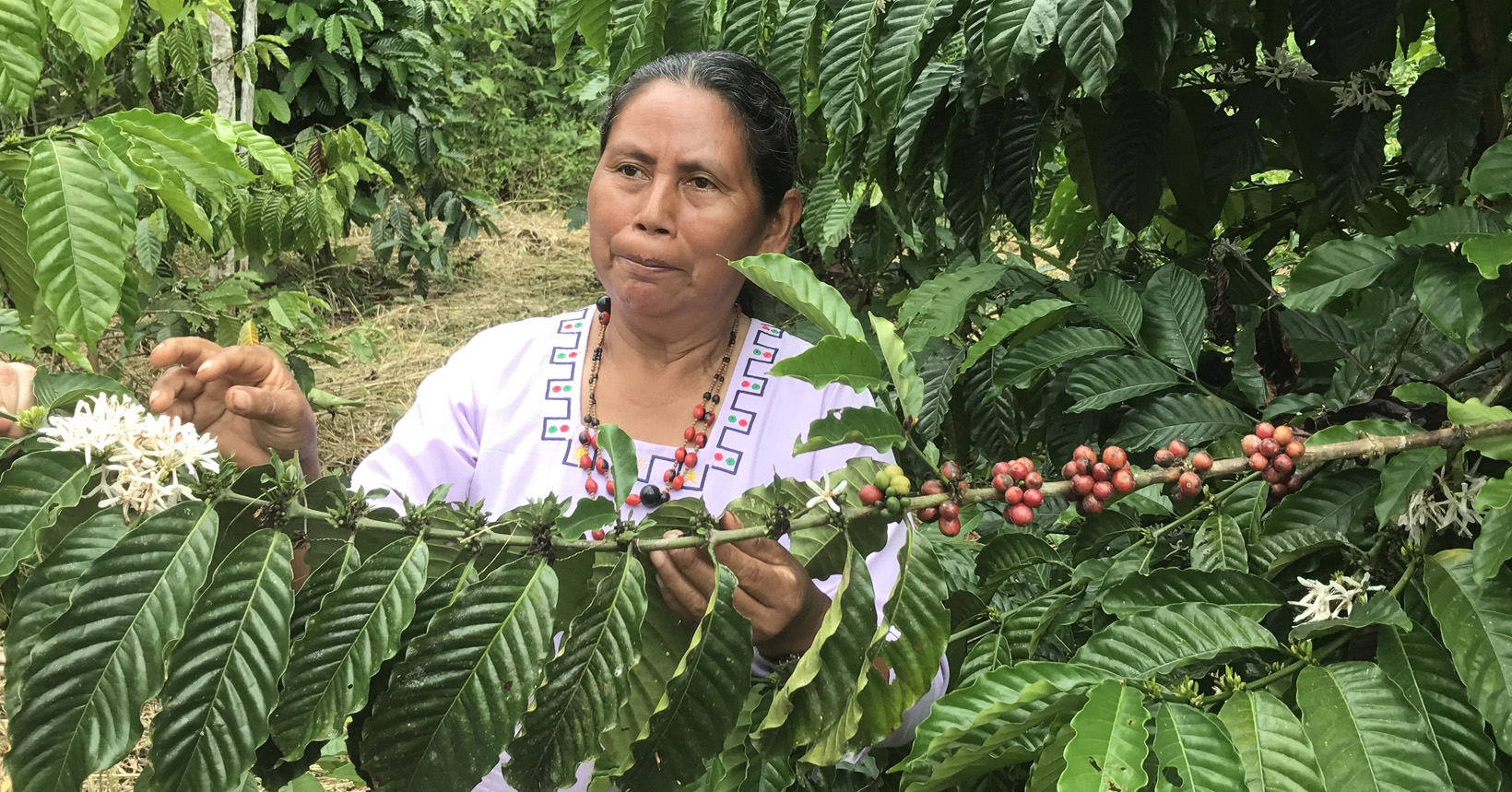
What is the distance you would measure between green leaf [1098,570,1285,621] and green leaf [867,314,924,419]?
0.85ft

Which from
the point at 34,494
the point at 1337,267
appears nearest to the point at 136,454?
the point at 34,494

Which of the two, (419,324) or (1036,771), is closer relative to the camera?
(1036,771)

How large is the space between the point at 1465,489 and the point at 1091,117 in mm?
746

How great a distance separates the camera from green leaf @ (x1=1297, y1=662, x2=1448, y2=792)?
0.70 metres

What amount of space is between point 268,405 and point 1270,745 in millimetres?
936

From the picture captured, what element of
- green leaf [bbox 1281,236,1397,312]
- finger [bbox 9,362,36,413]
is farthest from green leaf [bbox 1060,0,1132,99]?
finger [bbox 9,362,36,413]

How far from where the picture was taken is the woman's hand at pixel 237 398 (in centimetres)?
103

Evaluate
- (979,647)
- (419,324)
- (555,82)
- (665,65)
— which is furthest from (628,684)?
(555,82)

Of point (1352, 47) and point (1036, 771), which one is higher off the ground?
point (1352, 47)

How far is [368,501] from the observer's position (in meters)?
0.80

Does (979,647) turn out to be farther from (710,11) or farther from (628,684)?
(710,11)

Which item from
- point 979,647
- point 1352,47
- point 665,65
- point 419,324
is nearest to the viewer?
point 979,647

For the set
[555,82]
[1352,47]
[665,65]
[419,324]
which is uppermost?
[1352,47]

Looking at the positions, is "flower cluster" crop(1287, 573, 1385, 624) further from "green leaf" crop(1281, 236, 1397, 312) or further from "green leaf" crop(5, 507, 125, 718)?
"green leaf" crop(5, 507, 125, 718)
